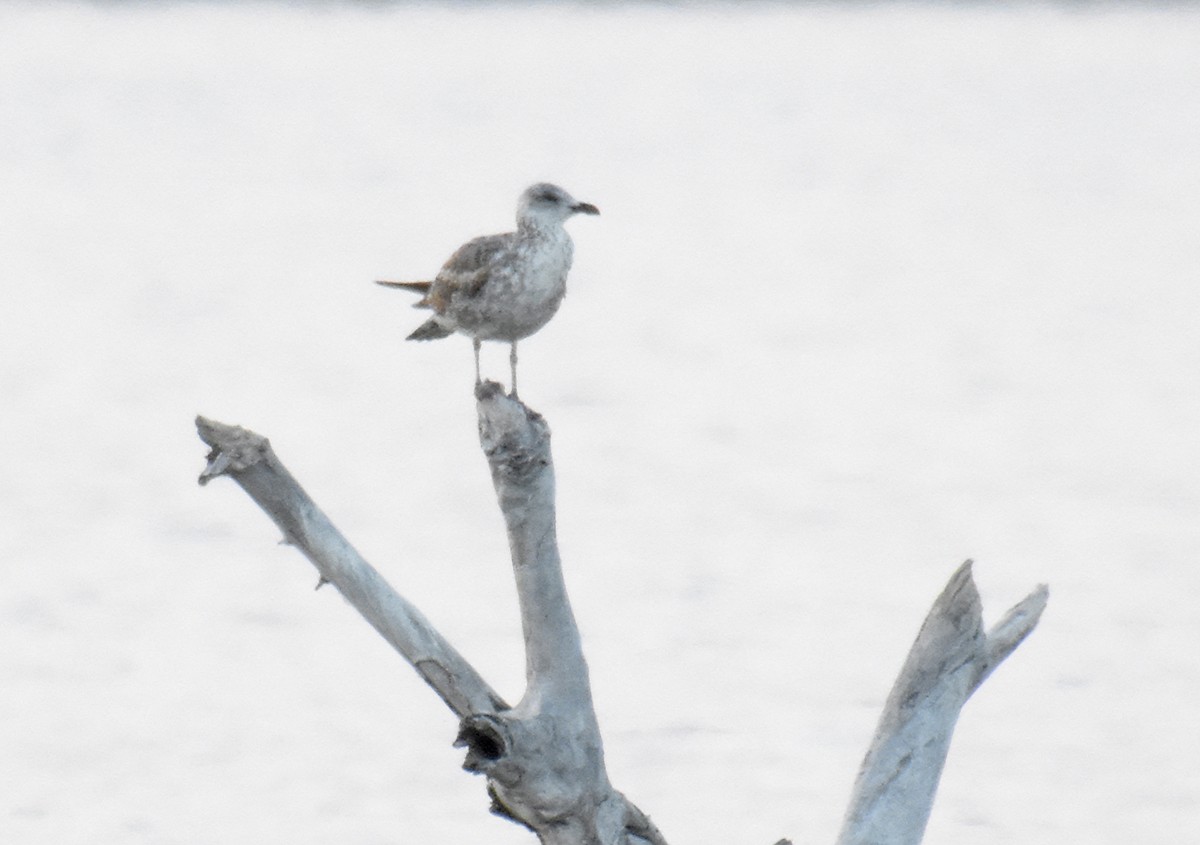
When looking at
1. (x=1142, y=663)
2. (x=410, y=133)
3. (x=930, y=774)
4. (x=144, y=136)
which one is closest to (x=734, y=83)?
(x=410, y=133)

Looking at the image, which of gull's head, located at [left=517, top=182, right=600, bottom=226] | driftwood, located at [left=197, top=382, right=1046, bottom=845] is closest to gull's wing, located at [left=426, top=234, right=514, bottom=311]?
gull's head, located at [left=517, top=182, right=600, bottom=226]

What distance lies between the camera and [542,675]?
5203mm

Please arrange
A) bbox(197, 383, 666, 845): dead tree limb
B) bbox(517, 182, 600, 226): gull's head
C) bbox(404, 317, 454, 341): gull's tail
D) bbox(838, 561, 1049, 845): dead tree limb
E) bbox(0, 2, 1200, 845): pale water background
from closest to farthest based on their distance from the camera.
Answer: bbox(197, 383, 666, 845): dead tree limb → bbox(838, 561, 1049, 845): dead tree limb → bbox(517, 182, 600, 226): gull's head → bbox(404, 317, 454, 341): gull's tail → bbox(0, 2, 1200, 845): pale water background

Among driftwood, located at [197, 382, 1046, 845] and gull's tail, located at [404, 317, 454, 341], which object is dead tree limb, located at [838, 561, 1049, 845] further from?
gull's tail, located at [404, 317, 454, 341]

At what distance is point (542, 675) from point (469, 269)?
4.07ft

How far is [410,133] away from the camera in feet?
118

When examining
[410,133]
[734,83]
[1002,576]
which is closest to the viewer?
[1002,576]

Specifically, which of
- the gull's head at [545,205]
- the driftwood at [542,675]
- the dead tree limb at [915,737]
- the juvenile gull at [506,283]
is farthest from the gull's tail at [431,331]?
the dead tree limb at [915,737]

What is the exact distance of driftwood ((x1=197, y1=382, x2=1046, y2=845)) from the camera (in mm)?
4996

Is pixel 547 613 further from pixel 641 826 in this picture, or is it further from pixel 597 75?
pixel 597 75

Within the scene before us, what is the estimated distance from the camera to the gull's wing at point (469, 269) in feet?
19.1

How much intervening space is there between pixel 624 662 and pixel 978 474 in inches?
181

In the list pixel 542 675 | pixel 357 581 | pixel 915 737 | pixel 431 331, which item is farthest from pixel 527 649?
pixel 431 331

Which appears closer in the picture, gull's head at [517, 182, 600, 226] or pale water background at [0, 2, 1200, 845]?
gull's head at [517, 182, 600, 226]
